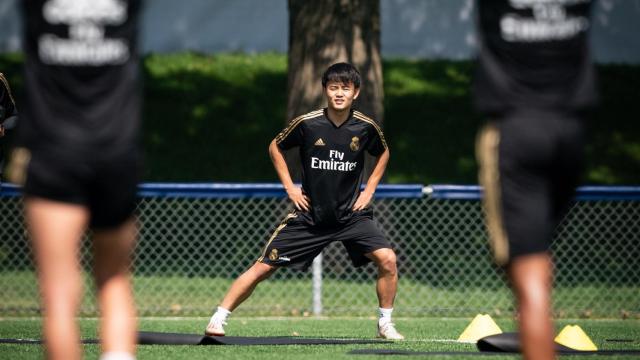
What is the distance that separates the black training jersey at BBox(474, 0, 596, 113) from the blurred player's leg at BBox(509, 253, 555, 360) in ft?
1.86

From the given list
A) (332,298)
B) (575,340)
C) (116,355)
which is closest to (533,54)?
(116,355)

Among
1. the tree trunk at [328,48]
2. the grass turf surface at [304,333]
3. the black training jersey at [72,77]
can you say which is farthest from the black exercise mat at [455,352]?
the tree trunk at [328,48]

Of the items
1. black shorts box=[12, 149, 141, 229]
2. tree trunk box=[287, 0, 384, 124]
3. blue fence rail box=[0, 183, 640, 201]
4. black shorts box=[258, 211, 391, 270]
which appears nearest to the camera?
black shorts box=[12, 149, 141, 229]

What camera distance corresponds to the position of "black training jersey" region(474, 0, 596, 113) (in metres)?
3.81

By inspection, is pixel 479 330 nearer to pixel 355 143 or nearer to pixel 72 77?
pixel 355 143

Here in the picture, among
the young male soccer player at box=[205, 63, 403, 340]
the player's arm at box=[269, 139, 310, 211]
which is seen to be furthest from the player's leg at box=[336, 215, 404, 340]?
the player's arm at box=[269, 139, 310, 211]

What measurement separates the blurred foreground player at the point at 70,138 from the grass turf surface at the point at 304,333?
2678 millimetres

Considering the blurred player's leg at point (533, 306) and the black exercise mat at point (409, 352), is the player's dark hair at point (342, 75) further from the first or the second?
the blurred player's leg at point (533, 306)

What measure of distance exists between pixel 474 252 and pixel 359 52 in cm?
264

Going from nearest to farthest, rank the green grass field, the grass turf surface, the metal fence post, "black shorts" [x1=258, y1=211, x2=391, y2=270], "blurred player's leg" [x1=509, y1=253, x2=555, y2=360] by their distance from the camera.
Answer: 1. "blurred player's leg" [x1=509, y1=253, x2=555, y2=360]
2. the grass turf surface
3. "black shorts" [x1=258, y1=211, x2=391, y2=270]
4. the metal fence post
5. the green grass field

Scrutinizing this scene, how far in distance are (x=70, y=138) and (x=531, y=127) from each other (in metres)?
1.62

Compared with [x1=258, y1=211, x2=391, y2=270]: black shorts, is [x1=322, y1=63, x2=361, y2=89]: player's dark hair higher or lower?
higher

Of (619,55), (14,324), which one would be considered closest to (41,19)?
(14,324)

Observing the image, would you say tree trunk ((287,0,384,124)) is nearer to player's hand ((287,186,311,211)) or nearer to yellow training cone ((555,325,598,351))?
player's hand ((287,186,311,211))
